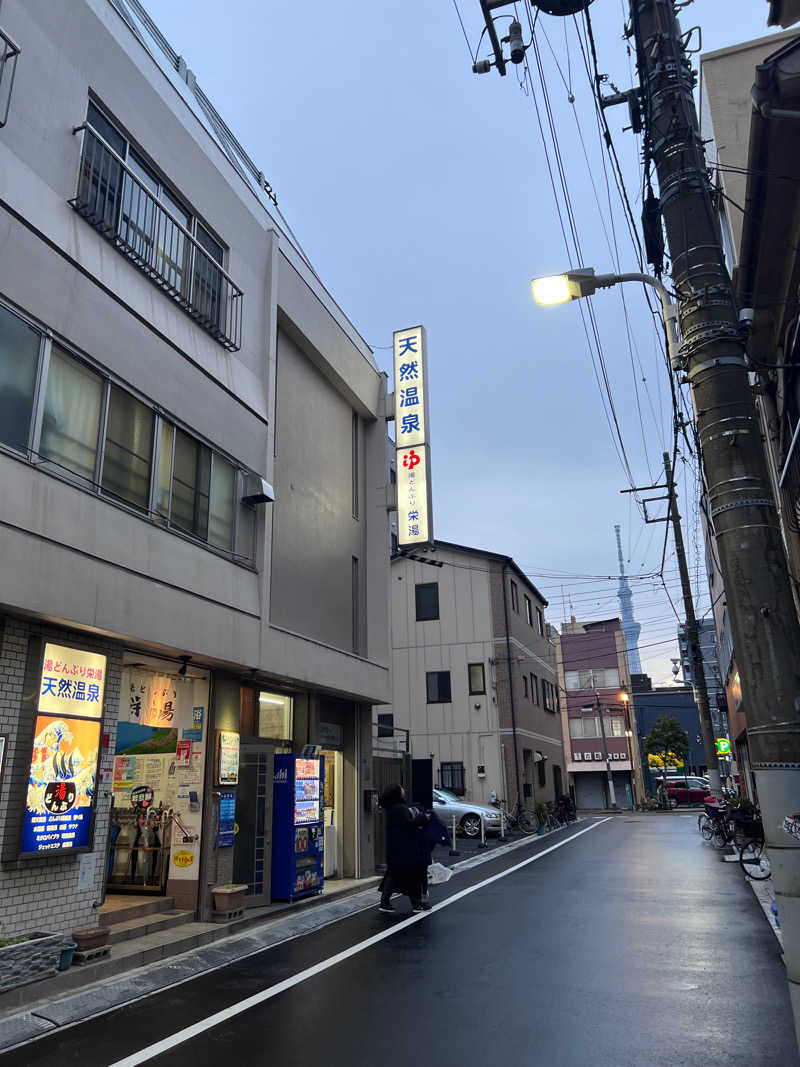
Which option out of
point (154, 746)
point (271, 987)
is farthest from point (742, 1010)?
point (154, 746)

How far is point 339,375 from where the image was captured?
16797 mm

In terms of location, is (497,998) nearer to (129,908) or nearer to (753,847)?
(129,908)

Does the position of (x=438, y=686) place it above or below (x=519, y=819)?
above

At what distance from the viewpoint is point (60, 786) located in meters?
8.27

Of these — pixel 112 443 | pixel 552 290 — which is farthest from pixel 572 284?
pixel 112 443

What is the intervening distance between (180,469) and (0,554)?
389 cm

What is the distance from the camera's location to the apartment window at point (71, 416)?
8594 mm

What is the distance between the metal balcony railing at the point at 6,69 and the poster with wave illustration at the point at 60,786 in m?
6.76

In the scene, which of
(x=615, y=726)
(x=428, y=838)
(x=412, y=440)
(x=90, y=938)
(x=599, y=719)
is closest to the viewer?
(x=90, y=938)

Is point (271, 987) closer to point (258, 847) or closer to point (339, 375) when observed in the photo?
point (258, 847)

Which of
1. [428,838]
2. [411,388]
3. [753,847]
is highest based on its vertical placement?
[411,388]

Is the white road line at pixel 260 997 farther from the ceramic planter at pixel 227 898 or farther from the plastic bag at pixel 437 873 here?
the ceramic planter at pixel 227 898

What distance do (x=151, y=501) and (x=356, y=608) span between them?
760 cm

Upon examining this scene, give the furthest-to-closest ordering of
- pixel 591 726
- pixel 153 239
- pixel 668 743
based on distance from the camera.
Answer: pixel 668 743, pixel 591 726, pixel 153 239
